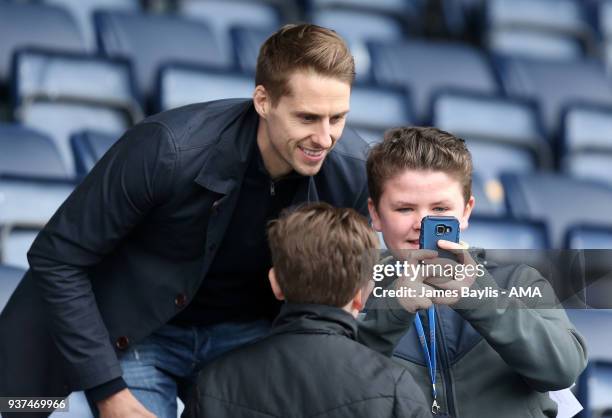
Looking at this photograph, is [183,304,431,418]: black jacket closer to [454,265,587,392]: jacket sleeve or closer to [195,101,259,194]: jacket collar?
[454,265,587,392]: jacket sleeve

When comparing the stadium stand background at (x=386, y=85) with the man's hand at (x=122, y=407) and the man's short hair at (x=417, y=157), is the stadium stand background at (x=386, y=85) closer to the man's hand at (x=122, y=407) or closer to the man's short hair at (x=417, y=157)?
the man's short hair at (x=417, y=157)

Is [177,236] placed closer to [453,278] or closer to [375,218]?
[375,218]

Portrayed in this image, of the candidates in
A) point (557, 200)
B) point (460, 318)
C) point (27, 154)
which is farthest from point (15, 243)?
point (557, 200)

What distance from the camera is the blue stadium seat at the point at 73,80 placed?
434cm

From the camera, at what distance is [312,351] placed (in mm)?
2076

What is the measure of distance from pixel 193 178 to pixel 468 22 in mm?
4024

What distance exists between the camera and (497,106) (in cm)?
505

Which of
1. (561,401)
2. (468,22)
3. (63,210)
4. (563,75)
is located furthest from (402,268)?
(468,22)

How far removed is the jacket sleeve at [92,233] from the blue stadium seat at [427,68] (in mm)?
2759

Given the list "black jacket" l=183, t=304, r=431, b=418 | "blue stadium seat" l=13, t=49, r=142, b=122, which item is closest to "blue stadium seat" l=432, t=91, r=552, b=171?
"blue stadium seat" l=13, t=49, r=142, b=122

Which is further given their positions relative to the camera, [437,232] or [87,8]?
[87,8]

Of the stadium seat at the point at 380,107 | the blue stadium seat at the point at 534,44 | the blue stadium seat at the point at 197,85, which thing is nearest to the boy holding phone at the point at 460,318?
the blue stadium seat at the point at 197,85

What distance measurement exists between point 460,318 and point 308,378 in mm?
403

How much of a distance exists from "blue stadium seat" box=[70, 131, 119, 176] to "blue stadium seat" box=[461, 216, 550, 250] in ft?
3.83
